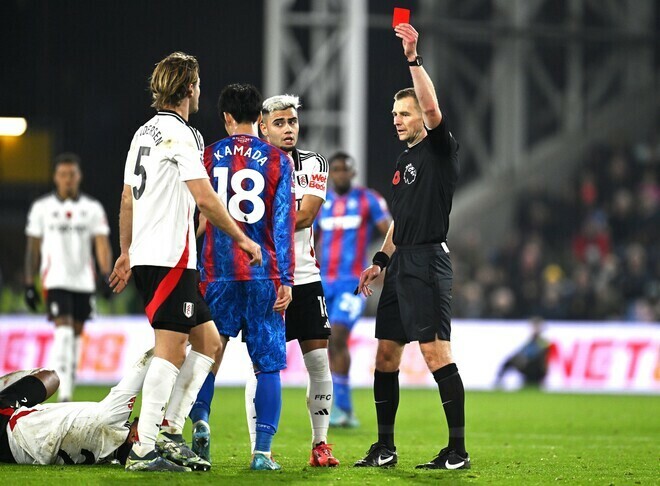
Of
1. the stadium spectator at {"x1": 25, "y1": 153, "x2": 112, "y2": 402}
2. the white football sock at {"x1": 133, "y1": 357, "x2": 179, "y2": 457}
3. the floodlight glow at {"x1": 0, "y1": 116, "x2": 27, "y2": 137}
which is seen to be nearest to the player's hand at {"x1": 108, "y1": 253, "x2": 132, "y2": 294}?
the white football sock at {"x1": 133, "y1": 357, "x2": 179, "y2": 457}

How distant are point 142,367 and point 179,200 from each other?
106cm

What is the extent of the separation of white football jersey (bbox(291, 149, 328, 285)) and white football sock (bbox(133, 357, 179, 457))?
1.30 meters

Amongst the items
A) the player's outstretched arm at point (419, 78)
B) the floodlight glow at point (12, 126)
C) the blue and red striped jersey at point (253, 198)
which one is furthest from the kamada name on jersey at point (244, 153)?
the floodlight glow at point (12, 126)

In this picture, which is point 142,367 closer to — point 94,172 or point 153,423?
point 153,423

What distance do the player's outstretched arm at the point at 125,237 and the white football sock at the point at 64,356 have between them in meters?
5.21

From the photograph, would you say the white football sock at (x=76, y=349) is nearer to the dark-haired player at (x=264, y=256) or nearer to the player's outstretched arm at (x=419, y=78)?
the dark-haired player at (x=264, y=256)

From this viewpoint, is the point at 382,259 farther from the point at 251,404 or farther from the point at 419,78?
the point at 419,78

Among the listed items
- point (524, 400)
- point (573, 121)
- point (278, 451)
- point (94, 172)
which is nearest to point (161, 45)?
point (94, 172)

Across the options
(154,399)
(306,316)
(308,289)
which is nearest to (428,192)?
(308,289)

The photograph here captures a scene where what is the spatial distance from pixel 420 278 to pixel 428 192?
0.53m

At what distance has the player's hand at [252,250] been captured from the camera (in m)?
6.21

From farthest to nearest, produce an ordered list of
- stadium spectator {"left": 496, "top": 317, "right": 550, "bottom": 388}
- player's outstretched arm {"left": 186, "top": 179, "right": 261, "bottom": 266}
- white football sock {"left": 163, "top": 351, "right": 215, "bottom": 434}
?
stadium spectator {"left": 496, "top": 317, "right": 550, "bottom": 388}
white football sock {"left": 163, "top": 351, "right": 215, "bottom": 434}
player's outstretched arm {"left": 186, "top": 179, "right": 261, "bottom": 266}

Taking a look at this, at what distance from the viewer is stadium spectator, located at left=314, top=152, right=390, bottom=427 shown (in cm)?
1131

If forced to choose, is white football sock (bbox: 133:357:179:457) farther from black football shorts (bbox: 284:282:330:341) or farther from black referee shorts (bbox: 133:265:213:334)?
black football shorts (bbox: 284:282:330:341)
